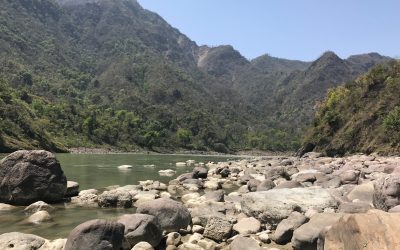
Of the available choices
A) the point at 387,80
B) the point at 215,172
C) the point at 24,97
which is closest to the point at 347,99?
the point at 387,80

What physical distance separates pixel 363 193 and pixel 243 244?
264 inches

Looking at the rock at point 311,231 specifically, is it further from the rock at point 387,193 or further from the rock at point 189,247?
the rock at point 387,193

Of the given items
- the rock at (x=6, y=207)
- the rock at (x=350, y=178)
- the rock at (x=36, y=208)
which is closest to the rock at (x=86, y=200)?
the rock at (x=36, y=208)

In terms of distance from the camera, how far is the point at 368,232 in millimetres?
7117

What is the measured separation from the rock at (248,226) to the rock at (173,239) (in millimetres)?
1711

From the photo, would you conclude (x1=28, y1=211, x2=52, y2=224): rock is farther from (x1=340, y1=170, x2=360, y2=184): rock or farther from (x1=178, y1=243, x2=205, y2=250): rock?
(x1=340, y1=170, x2=360, y2=184): rock

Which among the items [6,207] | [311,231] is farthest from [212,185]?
[311,231]

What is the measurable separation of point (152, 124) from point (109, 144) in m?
34.7

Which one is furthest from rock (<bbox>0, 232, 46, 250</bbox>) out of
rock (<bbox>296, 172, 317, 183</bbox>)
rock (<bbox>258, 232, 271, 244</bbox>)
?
rock (<bbox>296, 172, 317, 183</bbox>)

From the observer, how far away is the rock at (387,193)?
Answer: 1204 cm

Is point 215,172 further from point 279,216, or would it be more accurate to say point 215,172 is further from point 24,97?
point 24,97

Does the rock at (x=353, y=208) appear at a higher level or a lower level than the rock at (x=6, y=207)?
higher

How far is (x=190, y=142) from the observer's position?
16662 centimetres

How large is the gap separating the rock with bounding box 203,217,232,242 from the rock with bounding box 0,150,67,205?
29.7 feet
